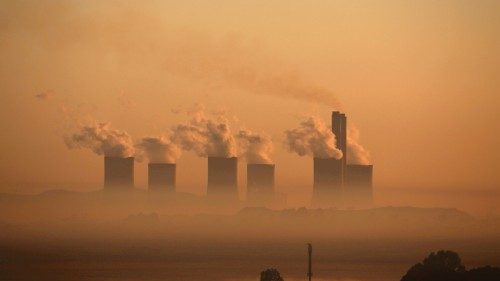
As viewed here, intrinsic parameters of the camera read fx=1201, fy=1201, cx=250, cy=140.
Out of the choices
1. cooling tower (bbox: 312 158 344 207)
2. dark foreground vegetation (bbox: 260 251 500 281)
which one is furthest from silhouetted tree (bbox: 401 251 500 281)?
cooling tower (bbox: 312 158 344 207)

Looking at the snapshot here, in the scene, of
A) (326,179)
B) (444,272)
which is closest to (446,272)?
(444,272)

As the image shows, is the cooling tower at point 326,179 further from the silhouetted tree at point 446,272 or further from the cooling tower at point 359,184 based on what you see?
the silhouetted tree at point 446,272

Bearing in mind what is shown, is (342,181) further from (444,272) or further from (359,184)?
(444,272)

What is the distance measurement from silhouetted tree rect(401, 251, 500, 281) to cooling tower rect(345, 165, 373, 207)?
81.0 metres

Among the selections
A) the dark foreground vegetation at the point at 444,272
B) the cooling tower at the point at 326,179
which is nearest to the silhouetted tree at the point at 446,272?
the dark foreground vegetation at the point at 444,272

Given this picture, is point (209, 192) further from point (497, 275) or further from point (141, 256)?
point (497, 275)

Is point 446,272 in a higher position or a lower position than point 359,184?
lower

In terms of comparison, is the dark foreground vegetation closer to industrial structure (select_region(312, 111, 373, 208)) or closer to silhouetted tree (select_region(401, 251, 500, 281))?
silhouetted tree (select_region(401, 251, 500, 281))

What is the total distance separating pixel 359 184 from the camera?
130000 millimetres

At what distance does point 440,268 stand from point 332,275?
61225 mm

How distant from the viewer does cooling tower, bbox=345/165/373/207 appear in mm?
128250

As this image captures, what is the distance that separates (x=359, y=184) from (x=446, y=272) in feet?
290

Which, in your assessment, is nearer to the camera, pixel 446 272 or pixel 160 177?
pixel 446 272

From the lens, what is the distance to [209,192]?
12506 centimetres
